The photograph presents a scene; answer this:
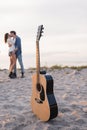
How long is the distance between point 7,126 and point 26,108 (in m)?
1.26

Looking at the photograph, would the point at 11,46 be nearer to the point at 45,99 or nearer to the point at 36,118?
the point at 36,118

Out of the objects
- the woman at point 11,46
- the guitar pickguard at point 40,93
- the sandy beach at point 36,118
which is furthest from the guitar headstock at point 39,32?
the woman at point 11,46

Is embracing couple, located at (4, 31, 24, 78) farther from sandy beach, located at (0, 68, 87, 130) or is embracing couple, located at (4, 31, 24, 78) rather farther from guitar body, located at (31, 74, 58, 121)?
guitar body, located at (31, 74, 58, 121)

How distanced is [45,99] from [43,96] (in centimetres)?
13

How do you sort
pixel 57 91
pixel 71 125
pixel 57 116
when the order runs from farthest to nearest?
pixel 57 91 → pixel 57 116 → pixel 71 125

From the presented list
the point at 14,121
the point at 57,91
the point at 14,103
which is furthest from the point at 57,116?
the point at 57,91

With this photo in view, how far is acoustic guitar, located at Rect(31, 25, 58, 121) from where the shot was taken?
633 centimetres

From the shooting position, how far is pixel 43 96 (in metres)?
6.52

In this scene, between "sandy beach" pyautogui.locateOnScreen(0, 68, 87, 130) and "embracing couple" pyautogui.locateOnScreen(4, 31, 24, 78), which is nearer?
"sandy beach" pyautogui.locateOnScreen(0, 68, 87, 130)

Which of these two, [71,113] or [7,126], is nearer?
[7,126]

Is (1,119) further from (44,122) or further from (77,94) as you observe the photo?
(77,94)

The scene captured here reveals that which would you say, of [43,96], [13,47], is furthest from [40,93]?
[13,47]

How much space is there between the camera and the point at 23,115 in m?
6.98

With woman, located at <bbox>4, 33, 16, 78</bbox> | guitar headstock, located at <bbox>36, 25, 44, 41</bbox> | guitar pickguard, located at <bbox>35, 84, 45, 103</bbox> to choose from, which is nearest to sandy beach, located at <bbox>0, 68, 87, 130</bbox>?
guitar pickguard, located at <bbox>35, 84, 45, 103</bbox>
